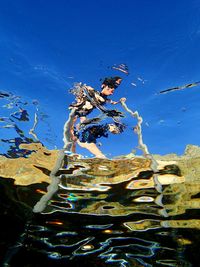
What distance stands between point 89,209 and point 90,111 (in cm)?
464

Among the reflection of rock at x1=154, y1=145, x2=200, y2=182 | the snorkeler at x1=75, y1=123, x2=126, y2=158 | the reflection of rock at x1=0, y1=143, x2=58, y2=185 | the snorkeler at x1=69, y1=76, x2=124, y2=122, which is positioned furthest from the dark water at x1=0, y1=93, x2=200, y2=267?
the snorkeler at x1=69, y1=76, x2=124, y2=122

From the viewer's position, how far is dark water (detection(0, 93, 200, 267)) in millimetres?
9172

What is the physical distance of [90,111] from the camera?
27.3ft

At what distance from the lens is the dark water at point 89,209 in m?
9.17

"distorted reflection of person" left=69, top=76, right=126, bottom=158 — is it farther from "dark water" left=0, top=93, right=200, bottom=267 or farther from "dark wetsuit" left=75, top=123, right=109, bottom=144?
"dark water" left=0, top=93, right=200, bottom=267

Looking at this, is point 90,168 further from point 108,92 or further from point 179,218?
point 179,218

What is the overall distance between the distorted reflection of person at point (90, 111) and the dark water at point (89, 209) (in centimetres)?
72

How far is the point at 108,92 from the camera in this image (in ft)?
25.1

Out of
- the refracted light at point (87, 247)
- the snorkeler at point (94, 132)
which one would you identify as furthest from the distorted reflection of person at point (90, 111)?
the refracted light at point (87, 247)

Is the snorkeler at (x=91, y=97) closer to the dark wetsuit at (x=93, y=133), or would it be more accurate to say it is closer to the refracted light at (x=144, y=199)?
the dark wetsuit at (x=93, y=133)

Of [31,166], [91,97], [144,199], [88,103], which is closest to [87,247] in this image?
[144,199]

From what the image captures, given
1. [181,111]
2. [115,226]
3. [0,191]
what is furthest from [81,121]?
[115,226]

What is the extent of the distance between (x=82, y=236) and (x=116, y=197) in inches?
154

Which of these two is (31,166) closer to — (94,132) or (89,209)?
(94,132)
